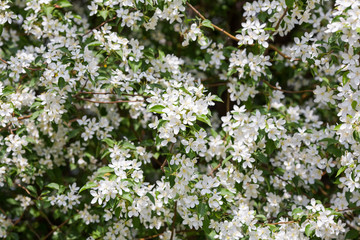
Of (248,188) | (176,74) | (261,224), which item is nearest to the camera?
(261,224)

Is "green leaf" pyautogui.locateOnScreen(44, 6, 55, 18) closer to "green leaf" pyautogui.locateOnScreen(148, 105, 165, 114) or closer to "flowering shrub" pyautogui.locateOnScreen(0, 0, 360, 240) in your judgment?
"flowering shrub" pyautogui.locateOnScreen(0, 0, 360, 240)

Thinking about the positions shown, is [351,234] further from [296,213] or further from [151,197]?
[151,197]

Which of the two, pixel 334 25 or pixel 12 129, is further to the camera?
pixel 12 129

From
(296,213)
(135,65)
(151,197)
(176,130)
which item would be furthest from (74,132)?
(296,213)

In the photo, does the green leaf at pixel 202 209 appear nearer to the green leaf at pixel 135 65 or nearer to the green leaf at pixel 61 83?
the green leaf at pixel 135 65

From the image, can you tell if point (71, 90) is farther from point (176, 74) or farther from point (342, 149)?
point (342, 149)

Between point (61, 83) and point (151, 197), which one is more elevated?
point (61, 83)

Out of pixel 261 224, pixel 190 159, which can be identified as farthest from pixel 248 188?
pixel 190 159

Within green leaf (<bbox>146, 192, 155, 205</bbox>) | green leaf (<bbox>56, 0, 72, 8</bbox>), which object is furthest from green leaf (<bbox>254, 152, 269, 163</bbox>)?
green leaf (<bbox>56, 0, 72, 8</bbox>)
